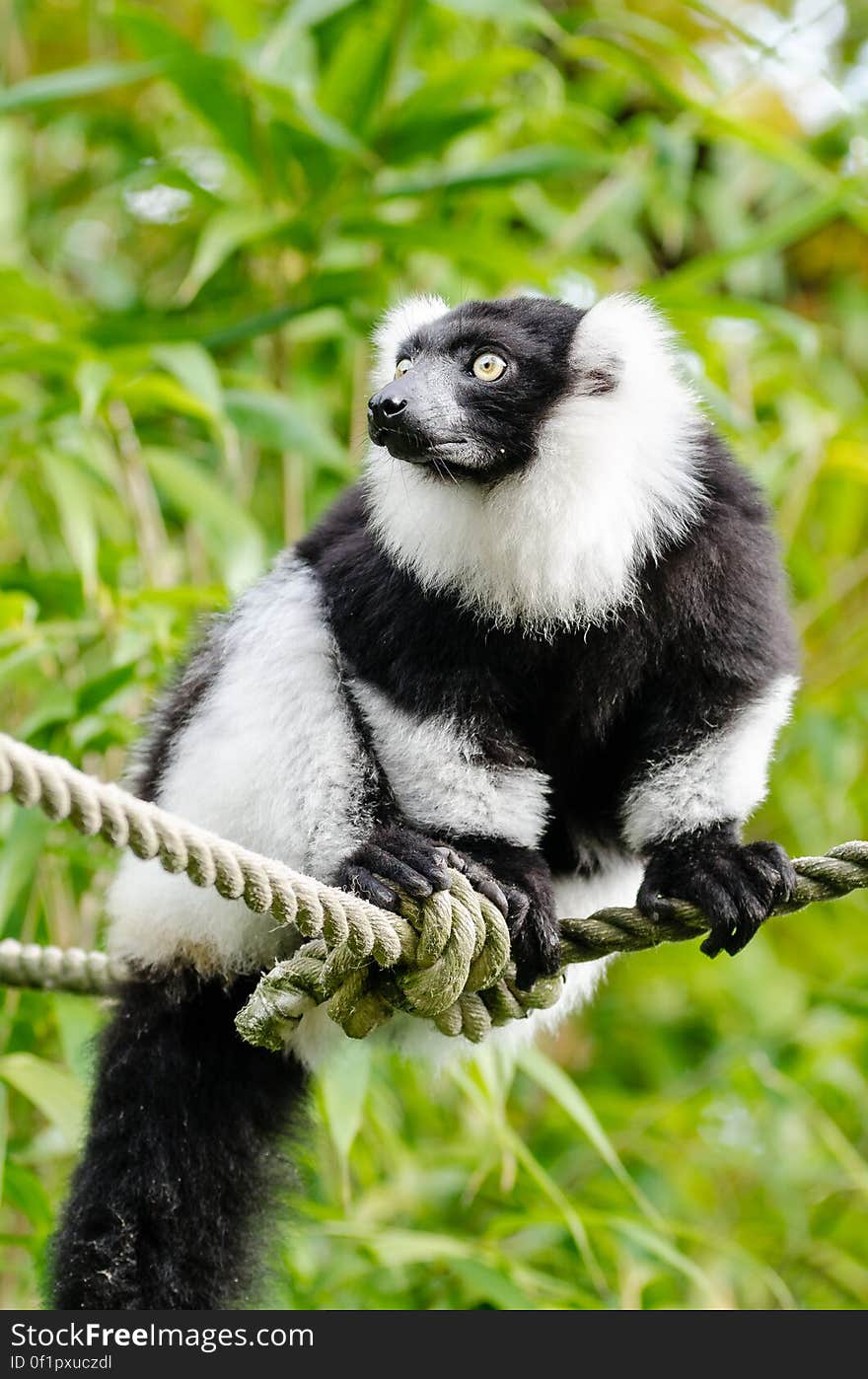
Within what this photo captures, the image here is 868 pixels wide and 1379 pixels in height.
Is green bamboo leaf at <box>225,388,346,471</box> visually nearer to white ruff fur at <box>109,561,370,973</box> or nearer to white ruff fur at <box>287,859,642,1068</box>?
white ruff fur at <box>109,561,370,973</box>

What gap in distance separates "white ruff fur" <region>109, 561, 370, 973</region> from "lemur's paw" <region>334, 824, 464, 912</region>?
136mm

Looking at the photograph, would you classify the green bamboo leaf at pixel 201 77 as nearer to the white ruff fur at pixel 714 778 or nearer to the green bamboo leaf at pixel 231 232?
the green bamboo leaf at pixel 231 232

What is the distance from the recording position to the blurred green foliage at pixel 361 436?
11.9ft

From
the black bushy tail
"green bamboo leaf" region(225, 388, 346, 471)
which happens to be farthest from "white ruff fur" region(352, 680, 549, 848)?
"green bamboo leaf" region(225, 388, 346, 471)

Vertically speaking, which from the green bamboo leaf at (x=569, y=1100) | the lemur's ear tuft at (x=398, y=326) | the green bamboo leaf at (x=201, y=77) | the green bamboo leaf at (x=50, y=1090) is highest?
the lemur's ear tuft at (x=398, y=326)

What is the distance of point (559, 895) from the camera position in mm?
3084

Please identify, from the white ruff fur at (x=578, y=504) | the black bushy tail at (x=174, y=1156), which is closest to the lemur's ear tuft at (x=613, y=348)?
the white ruff fur at (x=578, y=504)

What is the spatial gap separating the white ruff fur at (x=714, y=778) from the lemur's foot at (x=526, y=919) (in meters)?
0.30

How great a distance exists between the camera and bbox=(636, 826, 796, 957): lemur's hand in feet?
8.27

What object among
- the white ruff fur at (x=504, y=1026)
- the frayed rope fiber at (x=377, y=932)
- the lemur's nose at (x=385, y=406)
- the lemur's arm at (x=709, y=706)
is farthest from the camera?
the white ruff fur at (x=504, y=1026)

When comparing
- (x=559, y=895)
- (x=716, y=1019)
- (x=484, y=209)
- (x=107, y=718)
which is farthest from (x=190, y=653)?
(x=716, y=1019)

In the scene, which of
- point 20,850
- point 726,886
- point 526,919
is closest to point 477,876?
point 526,919

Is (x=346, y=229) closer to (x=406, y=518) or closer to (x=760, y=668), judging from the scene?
(x=406, y=518)

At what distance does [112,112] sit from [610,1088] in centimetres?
378
